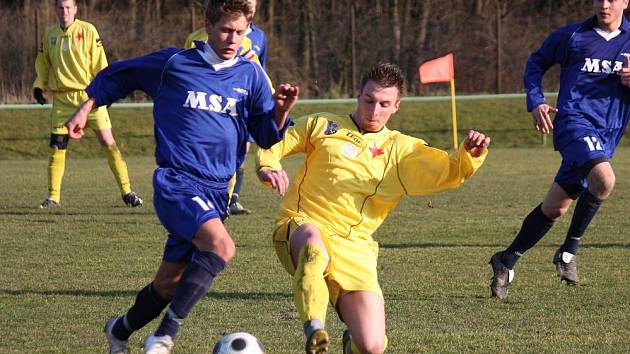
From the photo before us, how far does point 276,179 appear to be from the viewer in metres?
4.68

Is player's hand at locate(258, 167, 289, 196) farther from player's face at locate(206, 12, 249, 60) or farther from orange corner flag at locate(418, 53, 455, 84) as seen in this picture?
orange corner flag at locate(418, 53, 455, 84)

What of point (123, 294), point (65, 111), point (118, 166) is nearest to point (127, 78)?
point (123, 294)

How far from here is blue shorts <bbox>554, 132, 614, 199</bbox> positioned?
21.6 ft

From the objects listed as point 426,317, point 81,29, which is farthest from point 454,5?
point 426,317

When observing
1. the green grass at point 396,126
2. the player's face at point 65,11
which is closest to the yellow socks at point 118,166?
the player's face at point 65,11

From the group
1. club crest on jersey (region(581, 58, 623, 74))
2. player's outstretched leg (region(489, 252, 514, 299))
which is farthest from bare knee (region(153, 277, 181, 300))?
club crest on jersey (region(581, 58, 623, 74))

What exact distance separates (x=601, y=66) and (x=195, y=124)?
10.1 feet

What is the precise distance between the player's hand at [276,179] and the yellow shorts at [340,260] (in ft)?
0.56

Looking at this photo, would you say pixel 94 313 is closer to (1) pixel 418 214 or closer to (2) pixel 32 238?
(2) pixel 32 238

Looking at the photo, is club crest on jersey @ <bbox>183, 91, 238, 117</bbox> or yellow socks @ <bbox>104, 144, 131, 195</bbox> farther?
yellow socks @ <bbox>104, 144, 131, 195</bbox>

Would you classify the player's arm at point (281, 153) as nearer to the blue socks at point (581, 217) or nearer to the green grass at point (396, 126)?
the blue socks at point (581, 217)

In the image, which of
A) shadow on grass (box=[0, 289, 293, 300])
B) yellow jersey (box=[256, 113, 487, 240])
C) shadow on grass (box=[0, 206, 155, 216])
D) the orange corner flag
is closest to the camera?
yellow jersey (box=[256, 113, 487, 240])

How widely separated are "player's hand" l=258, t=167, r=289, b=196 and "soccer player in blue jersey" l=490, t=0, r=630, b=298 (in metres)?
2.30

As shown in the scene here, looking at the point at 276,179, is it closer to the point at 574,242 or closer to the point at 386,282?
A: the point at 386,282
